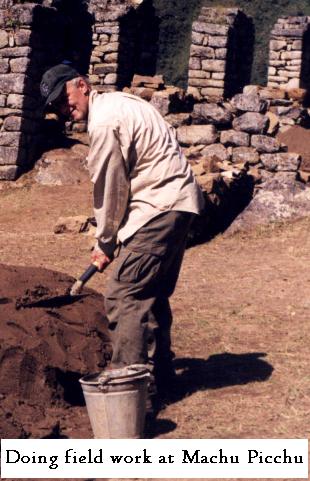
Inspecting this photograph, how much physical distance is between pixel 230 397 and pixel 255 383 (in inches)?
13.0

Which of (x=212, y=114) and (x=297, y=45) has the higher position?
(x=297, y=45)

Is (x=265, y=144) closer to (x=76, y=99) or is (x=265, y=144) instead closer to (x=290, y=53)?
(x=290, y=53)

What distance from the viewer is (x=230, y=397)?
225 inches

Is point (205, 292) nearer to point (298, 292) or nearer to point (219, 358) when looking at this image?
point (298, 292)

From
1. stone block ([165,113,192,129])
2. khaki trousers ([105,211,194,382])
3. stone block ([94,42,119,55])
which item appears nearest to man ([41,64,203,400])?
khaki trousers ([105,211,194,382])

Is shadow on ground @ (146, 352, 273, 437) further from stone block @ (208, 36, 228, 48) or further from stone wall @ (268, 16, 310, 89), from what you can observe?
stone wall @ (268, 16, 310, 89)

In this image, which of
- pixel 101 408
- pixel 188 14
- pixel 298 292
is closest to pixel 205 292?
pixel 298 292

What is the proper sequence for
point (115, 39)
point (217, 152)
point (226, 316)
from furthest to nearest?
point (115, 39), point (217, 152), point (226, 316)

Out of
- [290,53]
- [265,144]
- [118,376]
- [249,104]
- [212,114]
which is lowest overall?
[118,376]

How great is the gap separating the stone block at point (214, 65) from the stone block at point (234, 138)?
122 inches

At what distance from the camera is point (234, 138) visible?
1362 cm

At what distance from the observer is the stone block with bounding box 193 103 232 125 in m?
13.8

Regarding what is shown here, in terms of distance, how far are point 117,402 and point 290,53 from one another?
15.1 meters

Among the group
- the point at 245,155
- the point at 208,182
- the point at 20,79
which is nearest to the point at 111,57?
the point at 20,79
